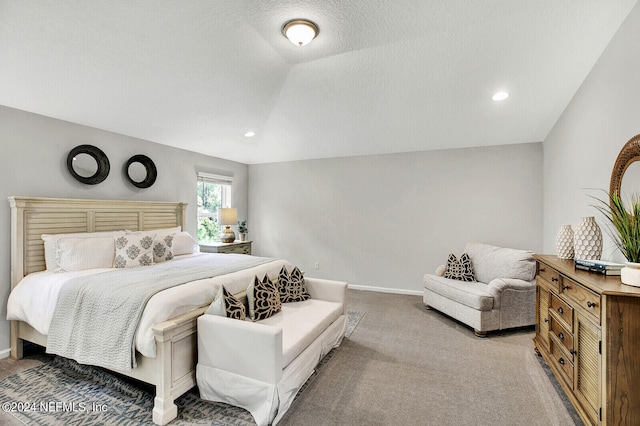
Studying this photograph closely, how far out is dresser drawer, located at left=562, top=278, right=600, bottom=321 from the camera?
164 cm

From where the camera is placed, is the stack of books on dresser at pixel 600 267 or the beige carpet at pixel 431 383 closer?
the stack of books on dresser at pixel 600 267

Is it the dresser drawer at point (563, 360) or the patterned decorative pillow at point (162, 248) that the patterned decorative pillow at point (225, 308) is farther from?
the dresser drawer at point (563, 360)

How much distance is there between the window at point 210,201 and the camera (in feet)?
16.5

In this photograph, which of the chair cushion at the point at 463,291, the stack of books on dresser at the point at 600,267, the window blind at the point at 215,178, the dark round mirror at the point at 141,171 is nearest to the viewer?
the stack of books on dresser at the point at 600,267

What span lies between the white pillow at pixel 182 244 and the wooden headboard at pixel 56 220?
41cm

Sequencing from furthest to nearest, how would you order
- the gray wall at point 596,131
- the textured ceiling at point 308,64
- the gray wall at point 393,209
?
the gray wall at point 393,209
the textured ceiling at point 308,64
the gray wall at point 596,131

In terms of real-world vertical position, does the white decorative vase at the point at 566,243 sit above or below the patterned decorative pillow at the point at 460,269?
above

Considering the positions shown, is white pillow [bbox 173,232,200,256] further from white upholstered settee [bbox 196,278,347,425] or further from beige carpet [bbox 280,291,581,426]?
beige carpet [bbox 280,291,581,426]

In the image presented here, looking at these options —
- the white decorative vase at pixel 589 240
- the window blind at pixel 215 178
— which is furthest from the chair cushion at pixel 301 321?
the window blind at pixel 215 178

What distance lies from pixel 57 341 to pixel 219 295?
1.30m

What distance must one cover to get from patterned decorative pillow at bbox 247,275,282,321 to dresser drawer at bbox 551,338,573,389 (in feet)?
7.16

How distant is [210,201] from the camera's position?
5254mm

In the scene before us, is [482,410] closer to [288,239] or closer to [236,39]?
[236,39]

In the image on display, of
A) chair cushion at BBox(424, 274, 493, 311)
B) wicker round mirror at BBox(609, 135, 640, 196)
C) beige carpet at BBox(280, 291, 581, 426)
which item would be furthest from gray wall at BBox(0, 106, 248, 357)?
wicker round mirror at BBox(609, 135, 640, 196)
